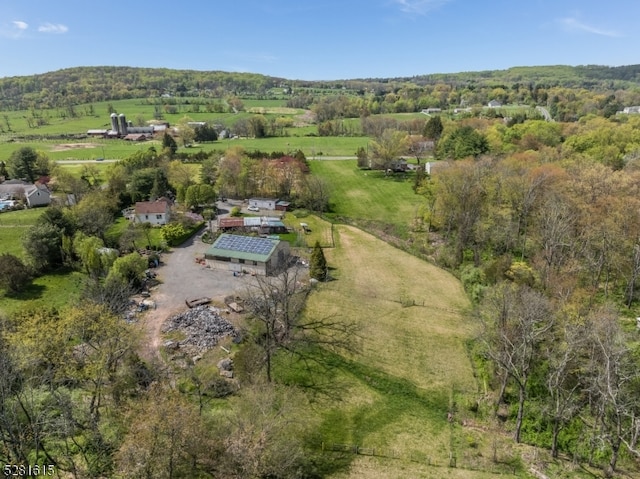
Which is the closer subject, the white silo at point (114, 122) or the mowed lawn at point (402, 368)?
the mowed lawn at point (402, 368)

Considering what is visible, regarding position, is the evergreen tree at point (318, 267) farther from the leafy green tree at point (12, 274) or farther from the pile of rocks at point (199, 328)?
the leafy green tree at point (12, 274)

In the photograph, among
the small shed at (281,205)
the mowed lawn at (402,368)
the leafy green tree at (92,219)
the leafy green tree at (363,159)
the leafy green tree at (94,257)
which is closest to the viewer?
the mowed lawn at (402,368)

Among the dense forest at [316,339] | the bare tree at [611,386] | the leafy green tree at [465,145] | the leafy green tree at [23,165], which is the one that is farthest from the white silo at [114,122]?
the bare tree at [611,386]

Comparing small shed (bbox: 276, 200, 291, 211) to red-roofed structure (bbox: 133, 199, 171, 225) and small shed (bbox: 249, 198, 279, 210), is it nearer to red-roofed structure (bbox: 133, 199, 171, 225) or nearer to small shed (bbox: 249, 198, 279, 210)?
small shed (bbox: 249, 198, 279, 210)

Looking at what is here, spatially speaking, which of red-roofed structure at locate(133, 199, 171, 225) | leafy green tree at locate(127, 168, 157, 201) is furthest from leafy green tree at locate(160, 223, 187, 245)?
leafy green tree at locate(127, 168, 157, 201)

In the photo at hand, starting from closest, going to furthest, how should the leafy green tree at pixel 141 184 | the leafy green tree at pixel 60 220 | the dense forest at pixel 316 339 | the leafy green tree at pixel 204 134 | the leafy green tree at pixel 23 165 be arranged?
1. the dense forest at pixel 316 339
2. the leafy green tree at pixel 60 220
3. the leafy green tree at pixel 141 184
4. the leafy green tree at pixel 23 165
5. the leafy green tree at pixel 204 134

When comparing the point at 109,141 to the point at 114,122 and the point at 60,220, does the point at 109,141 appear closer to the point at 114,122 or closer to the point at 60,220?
the point at 114,122
